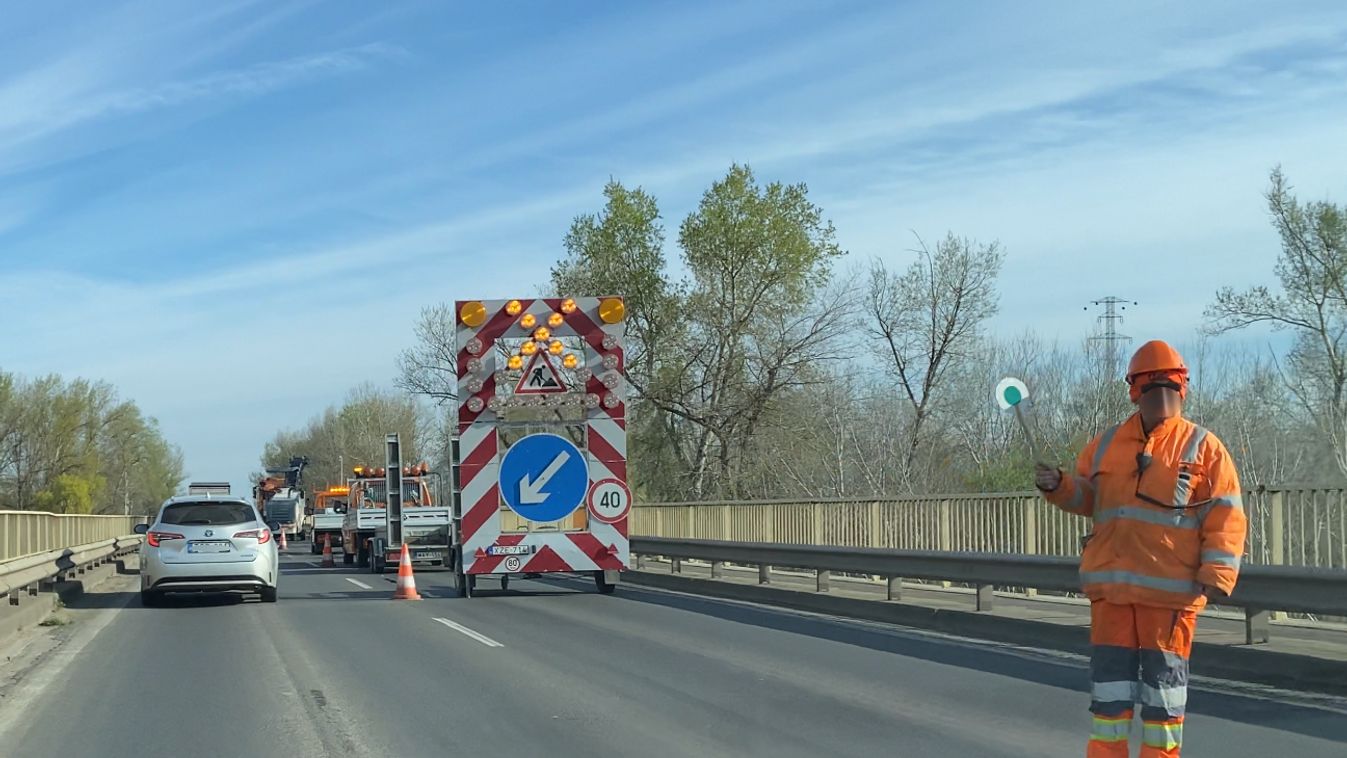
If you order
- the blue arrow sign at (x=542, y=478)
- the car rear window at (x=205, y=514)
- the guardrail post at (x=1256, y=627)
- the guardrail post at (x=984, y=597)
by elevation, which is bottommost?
the guardrail post at (x=984, y=597)

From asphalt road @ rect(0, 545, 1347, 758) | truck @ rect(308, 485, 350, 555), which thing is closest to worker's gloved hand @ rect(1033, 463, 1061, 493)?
asphalt road @ rect(0, 545, 1347, 758)

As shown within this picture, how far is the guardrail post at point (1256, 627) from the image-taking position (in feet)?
34.6

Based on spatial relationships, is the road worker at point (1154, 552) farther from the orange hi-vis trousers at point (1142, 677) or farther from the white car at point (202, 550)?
the white car at point (202, 550)

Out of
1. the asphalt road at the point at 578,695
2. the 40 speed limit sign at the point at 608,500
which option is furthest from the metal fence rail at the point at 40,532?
the 40 speed limit sign at the point at 608,500

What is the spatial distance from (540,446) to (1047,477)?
13777 millimetres

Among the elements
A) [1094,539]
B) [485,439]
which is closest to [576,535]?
[485,439]

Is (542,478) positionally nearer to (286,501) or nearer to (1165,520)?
(1165,520)

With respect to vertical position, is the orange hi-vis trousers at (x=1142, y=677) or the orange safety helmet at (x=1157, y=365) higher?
the orange safety helmet at (x=1157, y=365)

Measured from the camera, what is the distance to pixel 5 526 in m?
16.4

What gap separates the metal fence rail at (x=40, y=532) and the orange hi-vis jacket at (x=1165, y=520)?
45.4ft

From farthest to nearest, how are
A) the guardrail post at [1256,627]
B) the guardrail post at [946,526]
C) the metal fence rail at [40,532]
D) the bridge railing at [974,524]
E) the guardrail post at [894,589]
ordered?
1. the metal fence rail at [40,532]
2. the guardrail post at [946,526]
3. the guardrail post at [894,589]
4. the bridge railing at [974,524]
5. the guardrail post at [1256,627]

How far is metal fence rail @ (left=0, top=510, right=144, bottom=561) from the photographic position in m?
16.5

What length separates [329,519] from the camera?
41.3 m

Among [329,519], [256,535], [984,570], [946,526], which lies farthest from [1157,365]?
[329,519]
